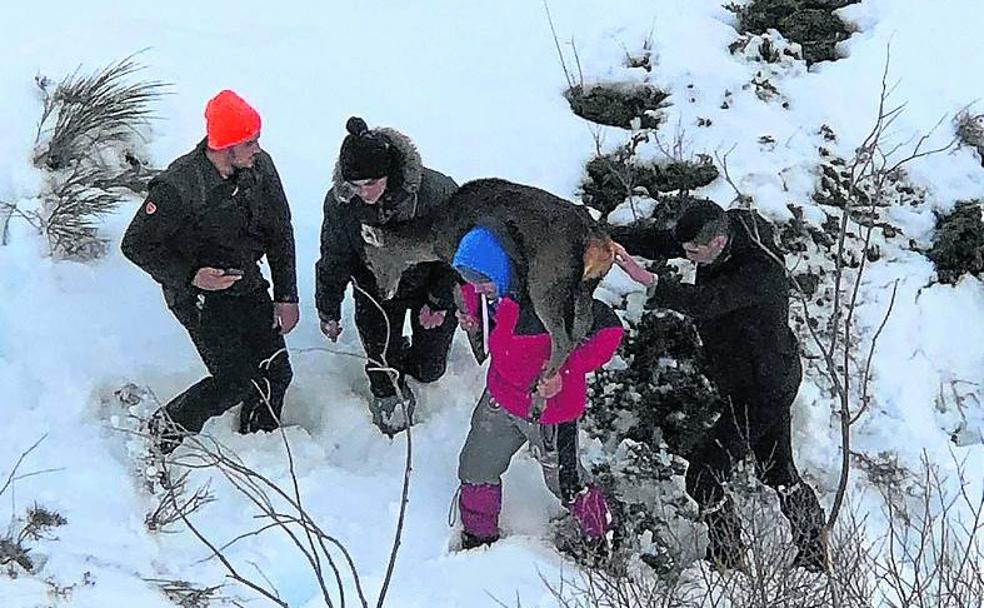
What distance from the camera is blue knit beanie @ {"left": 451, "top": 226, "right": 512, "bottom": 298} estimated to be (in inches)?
134

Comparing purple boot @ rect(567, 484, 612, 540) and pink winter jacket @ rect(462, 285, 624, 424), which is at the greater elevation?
pink winter jacket @ rect(462, 285, 624, 424)

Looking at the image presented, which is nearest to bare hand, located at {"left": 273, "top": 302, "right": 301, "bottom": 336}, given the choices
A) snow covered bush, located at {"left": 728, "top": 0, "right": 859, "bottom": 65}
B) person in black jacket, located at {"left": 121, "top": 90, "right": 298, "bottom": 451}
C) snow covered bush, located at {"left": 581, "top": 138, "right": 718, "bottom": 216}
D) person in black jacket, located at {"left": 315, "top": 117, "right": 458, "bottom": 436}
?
person in black jacket, located at {"left": 121, "top": 90, "right": 298, "bottom": 451}

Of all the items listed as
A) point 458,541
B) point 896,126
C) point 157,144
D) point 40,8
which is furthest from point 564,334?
point 40,8

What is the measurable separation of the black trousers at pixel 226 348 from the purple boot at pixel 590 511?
1178mm

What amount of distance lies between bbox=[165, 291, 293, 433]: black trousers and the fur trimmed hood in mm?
632

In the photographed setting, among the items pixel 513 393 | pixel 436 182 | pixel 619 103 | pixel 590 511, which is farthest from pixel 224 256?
pixel 619 103

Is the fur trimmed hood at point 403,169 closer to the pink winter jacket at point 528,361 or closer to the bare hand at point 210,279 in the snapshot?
the pink winter jacket at point 528,361

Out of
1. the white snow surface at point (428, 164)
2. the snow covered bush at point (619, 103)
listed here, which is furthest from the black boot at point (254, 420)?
the snow covered bush at point (619, 103)

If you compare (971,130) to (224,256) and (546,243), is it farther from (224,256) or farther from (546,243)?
(224,256)

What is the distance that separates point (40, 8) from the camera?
6.68m

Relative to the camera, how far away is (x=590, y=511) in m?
4.13

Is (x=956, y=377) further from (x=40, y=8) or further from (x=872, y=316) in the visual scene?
(x=40, y=8)

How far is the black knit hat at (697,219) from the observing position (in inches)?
149

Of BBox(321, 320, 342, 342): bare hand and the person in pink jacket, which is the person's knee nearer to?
the person in pink jacket
